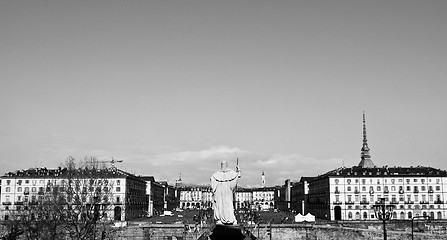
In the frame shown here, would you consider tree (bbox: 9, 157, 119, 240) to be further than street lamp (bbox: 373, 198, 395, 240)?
Yes

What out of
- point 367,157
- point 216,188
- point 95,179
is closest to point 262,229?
point 95,179

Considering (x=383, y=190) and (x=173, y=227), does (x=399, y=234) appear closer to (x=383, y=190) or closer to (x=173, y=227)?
(x=173, y=227)

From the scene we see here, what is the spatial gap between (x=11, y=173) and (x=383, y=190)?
258 feet

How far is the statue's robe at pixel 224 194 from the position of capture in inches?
737

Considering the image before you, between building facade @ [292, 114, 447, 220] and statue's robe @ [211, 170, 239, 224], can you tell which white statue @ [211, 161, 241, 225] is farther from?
building facade @ [292, 114, 447, 220]

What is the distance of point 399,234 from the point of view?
61906 millimetres

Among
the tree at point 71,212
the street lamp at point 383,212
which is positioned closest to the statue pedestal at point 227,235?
the street lamp at point 383,212

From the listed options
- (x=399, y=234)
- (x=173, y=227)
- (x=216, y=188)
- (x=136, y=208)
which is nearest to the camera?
(x=216, y=188)

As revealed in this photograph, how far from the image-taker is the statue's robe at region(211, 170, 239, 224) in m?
18.7

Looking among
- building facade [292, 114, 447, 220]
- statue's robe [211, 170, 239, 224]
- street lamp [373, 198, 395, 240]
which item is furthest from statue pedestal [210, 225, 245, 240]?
building facade [292, 114, 447, 220]

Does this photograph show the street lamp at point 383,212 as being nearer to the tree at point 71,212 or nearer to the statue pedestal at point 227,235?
the statue pedestal at point 227,235

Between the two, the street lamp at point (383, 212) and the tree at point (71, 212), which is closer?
the street lamp at point (383, 212)

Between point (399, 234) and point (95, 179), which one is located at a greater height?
point (95, 179)

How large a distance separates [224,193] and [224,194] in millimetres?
45
